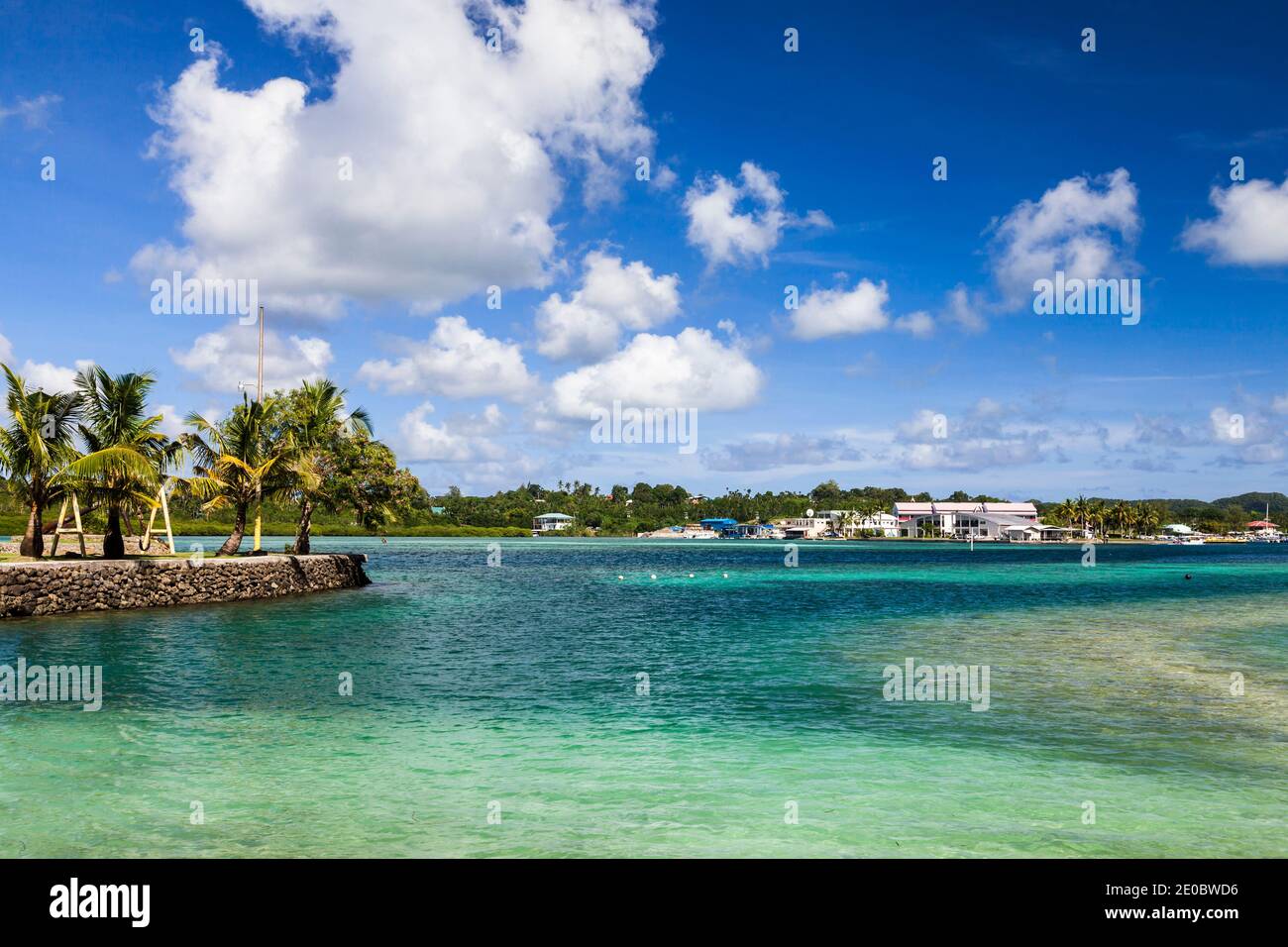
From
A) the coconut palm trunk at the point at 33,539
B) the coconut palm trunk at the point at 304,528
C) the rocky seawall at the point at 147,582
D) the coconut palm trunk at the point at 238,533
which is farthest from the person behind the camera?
the coconut palm trunk at the point at 304,528

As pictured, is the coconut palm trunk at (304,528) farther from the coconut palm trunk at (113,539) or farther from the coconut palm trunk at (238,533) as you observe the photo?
the coconut palm trunk at (113,539)

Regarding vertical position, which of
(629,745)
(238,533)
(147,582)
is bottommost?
(629,745)

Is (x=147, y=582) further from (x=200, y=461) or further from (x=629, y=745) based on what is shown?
(x=629, y=745)

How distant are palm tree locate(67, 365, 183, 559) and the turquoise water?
614 cm

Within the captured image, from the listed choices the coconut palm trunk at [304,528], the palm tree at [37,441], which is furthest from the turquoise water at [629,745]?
the coconut palm trunk at [304,528]

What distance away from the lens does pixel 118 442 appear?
35.9 meters

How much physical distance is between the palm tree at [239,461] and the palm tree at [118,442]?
4.69m

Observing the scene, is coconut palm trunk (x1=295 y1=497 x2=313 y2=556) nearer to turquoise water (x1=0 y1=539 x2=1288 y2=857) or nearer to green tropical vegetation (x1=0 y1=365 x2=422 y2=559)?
green tropical vegetation (x1=0 y1=365 x2=422 y2=559)

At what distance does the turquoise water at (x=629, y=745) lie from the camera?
10289mm

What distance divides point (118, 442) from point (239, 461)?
23.8ft

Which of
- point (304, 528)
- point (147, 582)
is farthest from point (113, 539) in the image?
point (304, 528)

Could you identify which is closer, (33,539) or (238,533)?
(33,539)

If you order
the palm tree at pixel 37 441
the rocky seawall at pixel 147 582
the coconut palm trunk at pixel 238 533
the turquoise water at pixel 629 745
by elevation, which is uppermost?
the palm tree at pixel 37 441

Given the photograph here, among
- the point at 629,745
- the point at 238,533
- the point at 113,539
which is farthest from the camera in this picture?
the point at 238,533
